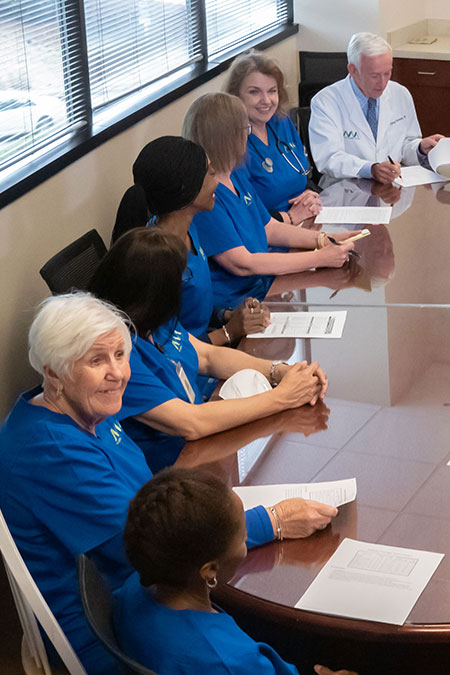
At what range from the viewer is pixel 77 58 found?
3.66 m

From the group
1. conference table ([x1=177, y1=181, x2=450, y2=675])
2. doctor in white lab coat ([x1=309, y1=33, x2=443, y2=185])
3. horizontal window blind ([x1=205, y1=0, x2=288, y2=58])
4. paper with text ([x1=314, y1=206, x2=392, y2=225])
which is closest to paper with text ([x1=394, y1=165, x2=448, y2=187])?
doctor in white lab coat ([x1=309, y1=33, x2=443, y2=185])

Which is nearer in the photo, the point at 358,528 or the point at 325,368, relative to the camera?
the point at 358,528

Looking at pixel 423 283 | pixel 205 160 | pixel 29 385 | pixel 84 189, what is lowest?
pixel 29 385

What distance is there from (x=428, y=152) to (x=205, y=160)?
186cm

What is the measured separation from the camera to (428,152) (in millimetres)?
4406

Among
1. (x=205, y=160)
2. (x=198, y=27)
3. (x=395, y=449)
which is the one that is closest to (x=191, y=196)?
(x=205, y=160)

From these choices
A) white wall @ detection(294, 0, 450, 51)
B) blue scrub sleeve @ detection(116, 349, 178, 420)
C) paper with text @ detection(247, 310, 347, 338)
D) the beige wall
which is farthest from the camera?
white wall @ detection(294, 0, 450, 51)

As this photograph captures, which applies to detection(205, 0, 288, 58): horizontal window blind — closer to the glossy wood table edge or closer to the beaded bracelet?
the beaded bracelet

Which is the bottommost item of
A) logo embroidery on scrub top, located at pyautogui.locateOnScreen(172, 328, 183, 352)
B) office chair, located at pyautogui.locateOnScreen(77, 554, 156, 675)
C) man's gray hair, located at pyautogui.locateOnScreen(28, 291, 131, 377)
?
logo embroidery on scrub top, located at pyautogui.locateOnScreen(172, 328, 183, 352)

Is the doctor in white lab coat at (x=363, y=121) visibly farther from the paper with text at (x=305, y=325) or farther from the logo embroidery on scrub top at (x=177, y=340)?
the logo embroidery on scrub top at (x=177, y=340)

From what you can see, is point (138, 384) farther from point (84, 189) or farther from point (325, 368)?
point (84, 189)

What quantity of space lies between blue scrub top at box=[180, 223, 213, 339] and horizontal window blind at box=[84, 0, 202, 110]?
1207mm

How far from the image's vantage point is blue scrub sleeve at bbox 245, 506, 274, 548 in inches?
70.7

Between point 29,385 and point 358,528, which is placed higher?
point 358,528
